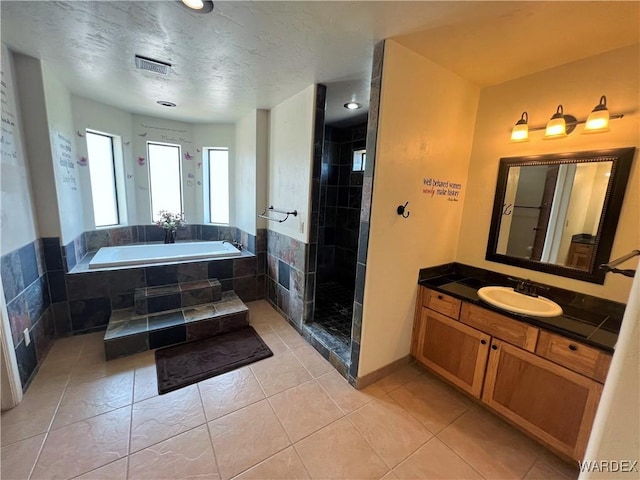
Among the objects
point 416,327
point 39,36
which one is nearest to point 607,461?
point 416,327

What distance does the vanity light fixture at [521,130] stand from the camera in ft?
6.17

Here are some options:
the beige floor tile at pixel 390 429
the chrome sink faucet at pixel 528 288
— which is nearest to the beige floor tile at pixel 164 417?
the beige floor tile at pixel 390 429

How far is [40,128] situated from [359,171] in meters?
3.24

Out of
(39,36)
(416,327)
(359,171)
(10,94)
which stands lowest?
(416,327)

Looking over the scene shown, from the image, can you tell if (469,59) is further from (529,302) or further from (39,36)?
(39,36)

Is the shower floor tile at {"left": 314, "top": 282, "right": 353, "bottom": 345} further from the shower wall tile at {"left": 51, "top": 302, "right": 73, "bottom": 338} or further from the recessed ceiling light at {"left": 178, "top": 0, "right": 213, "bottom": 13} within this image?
the recessed ceiling light at {"left": 178, "top": 0, "right": 213, "bottom": 13}

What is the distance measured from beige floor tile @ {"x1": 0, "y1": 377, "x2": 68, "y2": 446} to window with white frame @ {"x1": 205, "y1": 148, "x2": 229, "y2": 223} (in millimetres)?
2864

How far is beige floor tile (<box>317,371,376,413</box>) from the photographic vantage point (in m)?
1.88

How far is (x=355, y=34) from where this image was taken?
155 centimetres

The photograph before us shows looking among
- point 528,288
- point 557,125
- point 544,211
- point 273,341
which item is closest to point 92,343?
point 273,341

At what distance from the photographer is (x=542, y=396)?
154 centimetres

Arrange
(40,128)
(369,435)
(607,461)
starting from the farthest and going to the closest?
(40,128) → (369,435) → (607,461)

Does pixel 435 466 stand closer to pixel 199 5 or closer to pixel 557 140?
pixel 557 140

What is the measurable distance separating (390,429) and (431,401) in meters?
0.45
